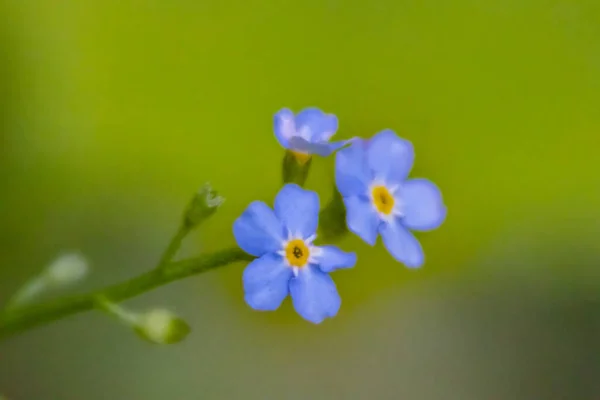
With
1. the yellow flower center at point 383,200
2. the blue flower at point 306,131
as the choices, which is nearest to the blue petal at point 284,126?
the blue flower at point 306,131

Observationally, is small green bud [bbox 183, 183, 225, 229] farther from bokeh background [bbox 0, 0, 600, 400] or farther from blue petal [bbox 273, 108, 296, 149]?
bokeh background [bbox 0, 0, 600, 400]

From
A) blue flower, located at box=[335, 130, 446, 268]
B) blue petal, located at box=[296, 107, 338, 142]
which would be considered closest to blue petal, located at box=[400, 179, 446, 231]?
blue flower, located at box=[335, 130, 446, 268]

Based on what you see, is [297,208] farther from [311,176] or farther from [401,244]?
[311,176]

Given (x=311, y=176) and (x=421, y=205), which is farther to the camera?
(x=311, y=176)

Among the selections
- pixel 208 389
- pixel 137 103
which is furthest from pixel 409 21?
pixel 208 389

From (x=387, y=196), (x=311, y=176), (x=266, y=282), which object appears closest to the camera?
(x=266, y=282)

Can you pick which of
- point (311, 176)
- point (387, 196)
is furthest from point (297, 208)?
point (311, 176)
